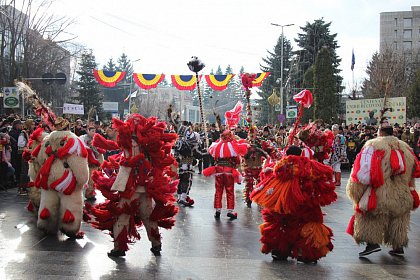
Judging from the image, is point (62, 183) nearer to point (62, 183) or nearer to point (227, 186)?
point (62, 183)

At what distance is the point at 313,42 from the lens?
5016 centimetres

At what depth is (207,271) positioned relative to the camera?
21.5ft

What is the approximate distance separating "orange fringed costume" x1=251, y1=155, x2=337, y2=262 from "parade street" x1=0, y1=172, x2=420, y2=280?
8.5 inches

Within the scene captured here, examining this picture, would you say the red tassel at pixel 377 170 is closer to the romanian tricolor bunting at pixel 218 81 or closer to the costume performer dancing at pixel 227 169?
the costume performer dancing at pixel 227 169

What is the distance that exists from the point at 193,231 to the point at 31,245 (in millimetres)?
2660

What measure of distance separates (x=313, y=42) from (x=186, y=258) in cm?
4519

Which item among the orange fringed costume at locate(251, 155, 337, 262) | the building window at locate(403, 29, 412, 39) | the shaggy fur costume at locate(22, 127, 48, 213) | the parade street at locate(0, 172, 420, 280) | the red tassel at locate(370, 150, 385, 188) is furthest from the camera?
the building window at locate(403, 29, 412, 39)

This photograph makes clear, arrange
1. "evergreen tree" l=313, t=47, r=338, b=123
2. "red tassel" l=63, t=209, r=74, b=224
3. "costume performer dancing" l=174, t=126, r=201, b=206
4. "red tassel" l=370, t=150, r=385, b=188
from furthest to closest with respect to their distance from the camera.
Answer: "evergreen tree" l=313, t=47, r=338, b=123 < "costume performer dancing" l=174, t=126, r=201, b=206 < "red tassel" l=63, t=209, r=74, b=224 < "red tassel" l=370, t=150, r=385, b=188

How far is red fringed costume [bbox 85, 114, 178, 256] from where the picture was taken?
23.0ft

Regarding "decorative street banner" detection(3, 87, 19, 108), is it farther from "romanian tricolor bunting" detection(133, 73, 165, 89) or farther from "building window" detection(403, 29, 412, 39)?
"building window" detection(403, 29, 412, 39)

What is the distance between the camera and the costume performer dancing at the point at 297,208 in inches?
273

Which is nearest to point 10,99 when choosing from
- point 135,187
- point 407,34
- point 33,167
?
point 33,167

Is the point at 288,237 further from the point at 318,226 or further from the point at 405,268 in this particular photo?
the point at 405,268

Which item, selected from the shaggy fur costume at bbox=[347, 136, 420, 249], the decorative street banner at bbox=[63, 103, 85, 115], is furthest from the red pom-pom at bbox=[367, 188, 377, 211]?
the decorative street banner at bbox=[63, 103, 85, 115]
